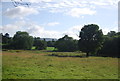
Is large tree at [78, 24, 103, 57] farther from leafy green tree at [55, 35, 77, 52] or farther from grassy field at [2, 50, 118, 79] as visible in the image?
leafy green tree at [55, 35, 77, 52]

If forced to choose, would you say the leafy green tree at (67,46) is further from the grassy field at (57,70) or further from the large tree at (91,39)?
the grassy field at (57,70)

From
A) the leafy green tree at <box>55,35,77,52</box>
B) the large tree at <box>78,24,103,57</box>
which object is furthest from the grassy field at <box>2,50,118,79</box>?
the leafy green tree at <box>55,35,77,52</box>

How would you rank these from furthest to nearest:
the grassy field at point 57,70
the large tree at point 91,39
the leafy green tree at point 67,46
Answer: the leafy green tree at point 67,46 → the large tree at point 91,39 → the grassy field at point 57,70

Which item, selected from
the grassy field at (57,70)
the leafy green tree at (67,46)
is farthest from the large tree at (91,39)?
the leafy green tree at (67,46)

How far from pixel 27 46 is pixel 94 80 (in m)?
89.4

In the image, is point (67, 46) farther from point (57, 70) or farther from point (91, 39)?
point (57, 70)

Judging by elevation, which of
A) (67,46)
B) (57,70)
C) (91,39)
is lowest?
(57,70)

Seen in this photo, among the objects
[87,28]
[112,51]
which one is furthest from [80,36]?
[112,51]

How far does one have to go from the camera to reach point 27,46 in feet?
327

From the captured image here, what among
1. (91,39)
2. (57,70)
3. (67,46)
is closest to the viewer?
(57,70)

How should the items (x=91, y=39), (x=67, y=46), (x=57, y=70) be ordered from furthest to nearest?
(x=67, y=46)
(x=91, y=39)
(x=57, y=70)

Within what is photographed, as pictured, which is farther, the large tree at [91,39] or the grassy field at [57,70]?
the large tree at [91,39]

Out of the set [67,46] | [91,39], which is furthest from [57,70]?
[67,46]

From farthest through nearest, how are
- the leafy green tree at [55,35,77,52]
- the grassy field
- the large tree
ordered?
1. the leafy green tree at [55,35,77,52]
2. the large tree
3. the grassy field
